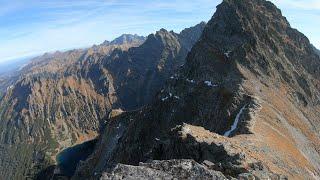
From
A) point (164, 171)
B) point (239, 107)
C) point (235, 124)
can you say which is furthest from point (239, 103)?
point (164, 171)

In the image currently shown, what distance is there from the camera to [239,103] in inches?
3949

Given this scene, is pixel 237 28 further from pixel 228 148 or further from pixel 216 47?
pixel 228 148

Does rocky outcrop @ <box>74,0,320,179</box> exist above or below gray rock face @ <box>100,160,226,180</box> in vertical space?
below

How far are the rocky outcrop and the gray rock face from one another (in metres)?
19.1


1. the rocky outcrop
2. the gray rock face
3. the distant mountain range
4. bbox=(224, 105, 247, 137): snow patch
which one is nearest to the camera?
the gray rock face

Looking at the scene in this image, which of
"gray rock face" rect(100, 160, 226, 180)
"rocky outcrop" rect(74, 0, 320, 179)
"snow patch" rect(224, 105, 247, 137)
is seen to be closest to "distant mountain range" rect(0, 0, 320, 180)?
"rocky outcrop" rect(74, 0, 320, 179)

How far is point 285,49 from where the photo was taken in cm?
15388

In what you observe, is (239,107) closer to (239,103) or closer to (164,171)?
(239,103)

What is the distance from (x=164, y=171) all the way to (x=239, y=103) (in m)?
69.7

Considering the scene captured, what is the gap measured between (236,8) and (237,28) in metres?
12.0

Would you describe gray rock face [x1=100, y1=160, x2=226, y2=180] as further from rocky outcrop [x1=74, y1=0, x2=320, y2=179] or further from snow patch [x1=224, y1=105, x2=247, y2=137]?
snow patch [x1=224, y1=105, x2=247, y2=137]

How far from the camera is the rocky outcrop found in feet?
227

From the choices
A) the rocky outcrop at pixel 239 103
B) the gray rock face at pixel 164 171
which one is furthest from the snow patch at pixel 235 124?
the gray rock face at pixel 164 171

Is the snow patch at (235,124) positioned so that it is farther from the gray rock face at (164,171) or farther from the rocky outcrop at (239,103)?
the gray rock face at (164,171)
